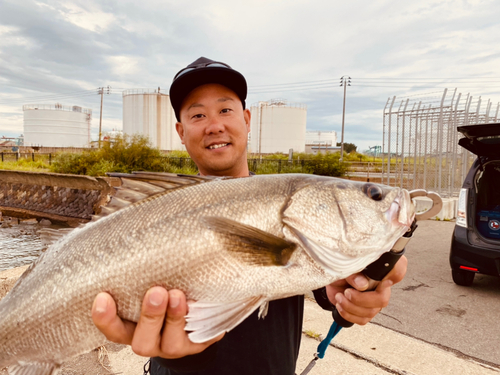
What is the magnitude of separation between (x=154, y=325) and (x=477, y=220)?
5.59 metres

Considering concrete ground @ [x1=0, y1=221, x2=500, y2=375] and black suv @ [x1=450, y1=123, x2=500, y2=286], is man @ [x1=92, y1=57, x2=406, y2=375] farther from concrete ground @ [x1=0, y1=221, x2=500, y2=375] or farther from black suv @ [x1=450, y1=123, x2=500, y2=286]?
black suv @ [x1=450, y1=123, x2=500, y2=286]

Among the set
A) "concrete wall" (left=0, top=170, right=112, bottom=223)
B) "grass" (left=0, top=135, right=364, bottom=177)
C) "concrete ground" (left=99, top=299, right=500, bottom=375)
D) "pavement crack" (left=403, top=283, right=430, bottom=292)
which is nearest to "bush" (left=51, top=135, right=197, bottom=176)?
"grass" (left=0, top=135, right=364, bottom=177)

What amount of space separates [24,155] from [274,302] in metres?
33.5

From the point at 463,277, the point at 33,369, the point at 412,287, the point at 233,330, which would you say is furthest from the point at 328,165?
the point at 33,369

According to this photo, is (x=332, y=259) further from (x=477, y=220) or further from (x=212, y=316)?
(x=477, y=220)

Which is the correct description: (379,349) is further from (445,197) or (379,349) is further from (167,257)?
(445,197)

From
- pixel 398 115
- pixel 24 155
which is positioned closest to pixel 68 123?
pixel 24 155

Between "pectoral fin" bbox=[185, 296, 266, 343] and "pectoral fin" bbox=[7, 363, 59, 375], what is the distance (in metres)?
0.66

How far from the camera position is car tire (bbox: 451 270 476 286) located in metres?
5.12

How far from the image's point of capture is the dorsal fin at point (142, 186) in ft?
4.84

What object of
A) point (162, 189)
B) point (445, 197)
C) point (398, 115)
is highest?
point (398, 115)

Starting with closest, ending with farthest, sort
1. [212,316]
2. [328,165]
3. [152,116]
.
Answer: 1. [212,316]
2. [328,165]
3. [152,116]

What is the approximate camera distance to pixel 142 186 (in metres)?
1.53

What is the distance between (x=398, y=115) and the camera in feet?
37.8
